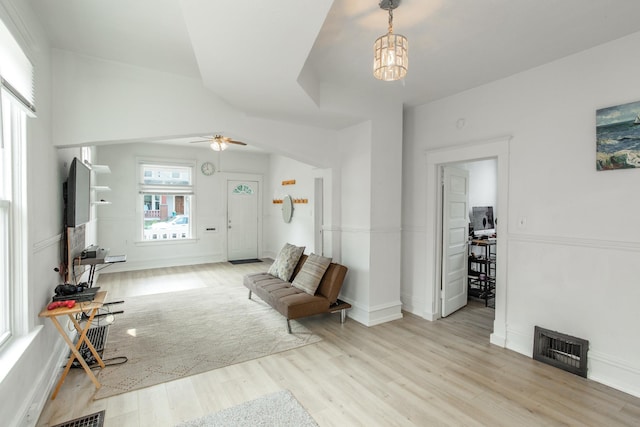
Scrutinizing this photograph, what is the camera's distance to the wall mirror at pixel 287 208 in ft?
23.4

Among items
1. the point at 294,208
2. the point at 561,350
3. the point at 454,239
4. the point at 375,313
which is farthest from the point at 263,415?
the point at 294,208

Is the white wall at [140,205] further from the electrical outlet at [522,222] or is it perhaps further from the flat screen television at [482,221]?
the electrical outlet at [522,222]

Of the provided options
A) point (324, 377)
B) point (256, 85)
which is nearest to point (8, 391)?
point (324, 377)

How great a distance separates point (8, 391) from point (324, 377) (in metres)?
2.04

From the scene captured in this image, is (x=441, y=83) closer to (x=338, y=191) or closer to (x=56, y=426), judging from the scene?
(x=338, y=191)

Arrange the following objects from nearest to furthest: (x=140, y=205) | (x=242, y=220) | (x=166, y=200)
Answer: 1. (x=140, y=205)
2. (x=166, y=200)
3. (x=242, y=220)

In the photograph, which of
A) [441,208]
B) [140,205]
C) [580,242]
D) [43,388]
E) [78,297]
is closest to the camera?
[43,388]

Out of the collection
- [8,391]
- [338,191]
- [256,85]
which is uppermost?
[256,85]

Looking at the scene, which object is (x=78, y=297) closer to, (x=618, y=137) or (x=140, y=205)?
(x=618, y=137)

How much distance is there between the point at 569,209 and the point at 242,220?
669 cm

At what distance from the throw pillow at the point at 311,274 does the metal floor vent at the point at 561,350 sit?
2286mm

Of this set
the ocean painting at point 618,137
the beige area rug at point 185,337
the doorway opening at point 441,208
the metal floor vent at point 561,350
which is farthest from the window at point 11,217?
the ocean painting at point 618,137

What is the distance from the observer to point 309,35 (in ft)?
6.47

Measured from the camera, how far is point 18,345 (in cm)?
196
